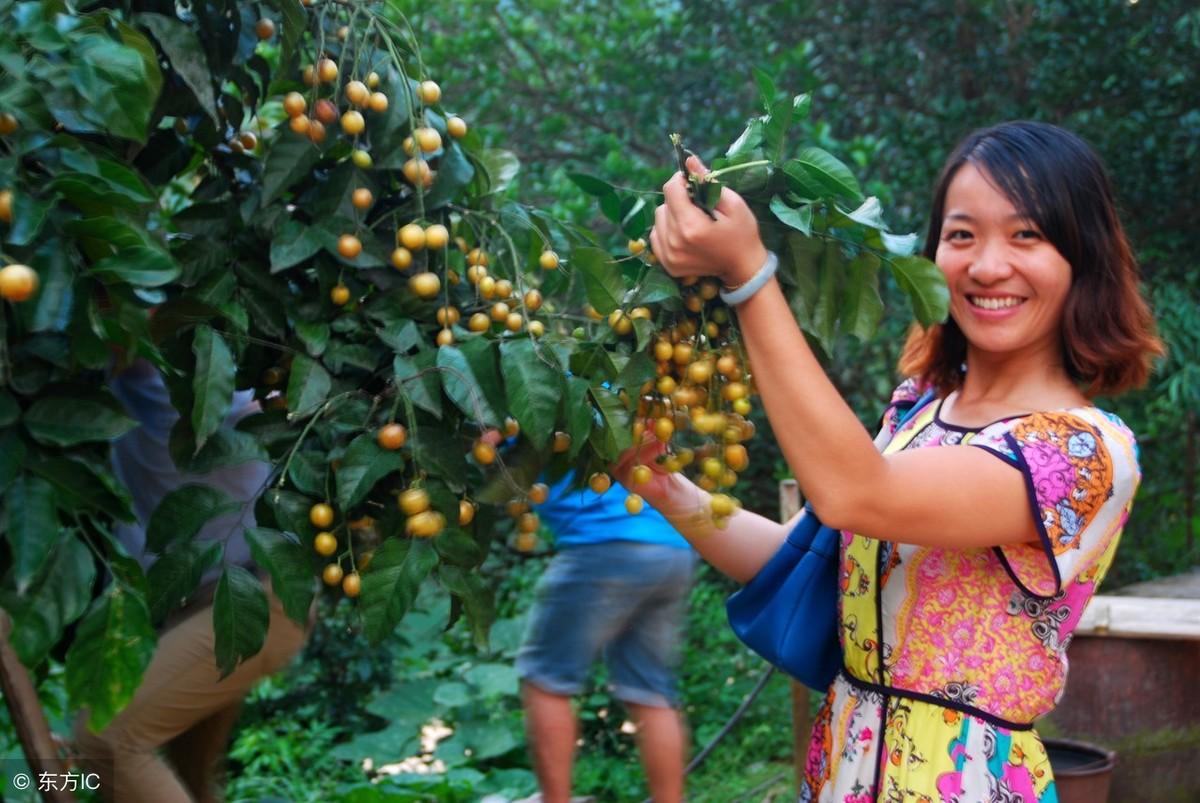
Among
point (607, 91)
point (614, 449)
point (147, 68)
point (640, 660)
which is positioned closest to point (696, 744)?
point (640, 660)

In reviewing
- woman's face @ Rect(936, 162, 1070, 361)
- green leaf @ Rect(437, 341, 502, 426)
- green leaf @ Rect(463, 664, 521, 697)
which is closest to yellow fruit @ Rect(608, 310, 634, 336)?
green leaf @ Rect(437, 341, 502, 426)

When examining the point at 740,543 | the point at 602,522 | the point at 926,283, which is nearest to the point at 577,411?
the point at 926,283

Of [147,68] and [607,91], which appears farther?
[607,91]

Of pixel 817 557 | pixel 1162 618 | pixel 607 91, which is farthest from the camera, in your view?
pixel 607 91

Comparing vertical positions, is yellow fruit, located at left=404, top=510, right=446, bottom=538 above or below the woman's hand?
below

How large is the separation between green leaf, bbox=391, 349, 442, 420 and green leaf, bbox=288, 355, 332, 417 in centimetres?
8

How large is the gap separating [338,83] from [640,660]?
6.74ft

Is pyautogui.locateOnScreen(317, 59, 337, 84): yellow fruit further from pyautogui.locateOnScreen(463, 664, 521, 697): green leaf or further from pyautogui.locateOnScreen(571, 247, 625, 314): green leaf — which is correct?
pyautogui.locateOnScreen(463, 664, 521, 697): green leaf

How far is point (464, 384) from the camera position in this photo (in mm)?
1187

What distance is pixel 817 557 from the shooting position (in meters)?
1.61

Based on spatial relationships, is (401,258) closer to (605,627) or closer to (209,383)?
(209,383)

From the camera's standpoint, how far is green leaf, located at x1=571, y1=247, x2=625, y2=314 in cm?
124

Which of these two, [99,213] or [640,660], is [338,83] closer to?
[99,213]

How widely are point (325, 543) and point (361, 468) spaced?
89 mm
